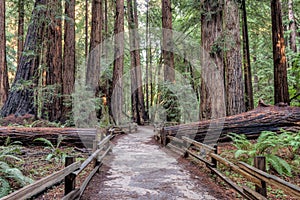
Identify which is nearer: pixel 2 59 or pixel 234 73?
pixel 234 73

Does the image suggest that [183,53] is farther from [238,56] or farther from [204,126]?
[204,126]

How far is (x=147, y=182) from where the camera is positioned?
5.41m

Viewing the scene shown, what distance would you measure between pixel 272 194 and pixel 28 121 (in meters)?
9.90

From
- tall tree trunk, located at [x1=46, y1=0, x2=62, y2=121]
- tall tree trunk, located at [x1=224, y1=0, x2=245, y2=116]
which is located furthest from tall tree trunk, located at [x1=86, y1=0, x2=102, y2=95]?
tall tree trunk, located at [x1=224, y1=0, x2=245, y2=116]

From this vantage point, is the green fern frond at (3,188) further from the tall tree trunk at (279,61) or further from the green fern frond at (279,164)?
the tall tree trunk at (279,61)

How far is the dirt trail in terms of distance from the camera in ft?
15.1

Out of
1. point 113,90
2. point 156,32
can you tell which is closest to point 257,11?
point 113,90

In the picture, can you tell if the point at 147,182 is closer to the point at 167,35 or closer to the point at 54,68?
the point at 54,68

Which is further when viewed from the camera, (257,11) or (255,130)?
(257,11)

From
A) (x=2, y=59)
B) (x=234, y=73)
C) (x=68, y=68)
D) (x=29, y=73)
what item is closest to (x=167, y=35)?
(x=68, y=68)

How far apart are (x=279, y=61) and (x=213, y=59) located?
2526 millimetres

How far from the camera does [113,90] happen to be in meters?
18.2

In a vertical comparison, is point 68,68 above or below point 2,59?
below

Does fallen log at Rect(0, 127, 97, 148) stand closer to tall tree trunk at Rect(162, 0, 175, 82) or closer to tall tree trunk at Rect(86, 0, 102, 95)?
tall tree trunk at Rect(86, 0, 102, 95)
